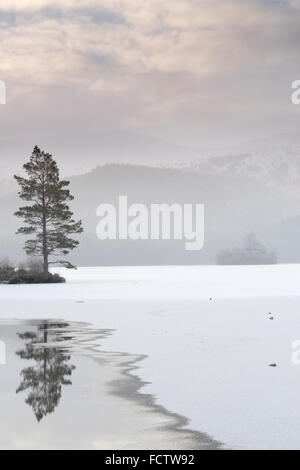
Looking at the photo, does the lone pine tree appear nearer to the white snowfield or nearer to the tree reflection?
the white snowfield

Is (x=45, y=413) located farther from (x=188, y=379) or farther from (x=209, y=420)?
(x=188, y=379)

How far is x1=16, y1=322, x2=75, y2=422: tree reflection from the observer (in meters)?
9.98

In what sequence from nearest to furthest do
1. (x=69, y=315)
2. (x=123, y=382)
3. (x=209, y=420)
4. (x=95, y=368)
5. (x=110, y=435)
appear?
(x=110, y=435), (x=209, y=420), (x=123, y=382), (x=95, y=368), (x=69, y=315)

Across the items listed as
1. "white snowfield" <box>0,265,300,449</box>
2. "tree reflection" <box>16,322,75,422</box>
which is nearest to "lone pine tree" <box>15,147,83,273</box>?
"white snowfield" <box>0,265,300,449</box>

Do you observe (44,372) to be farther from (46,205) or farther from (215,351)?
(46,205)

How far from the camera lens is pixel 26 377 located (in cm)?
1202

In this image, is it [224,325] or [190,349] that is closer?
[190,349]

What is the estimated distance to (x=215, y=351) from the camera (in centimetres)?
1534

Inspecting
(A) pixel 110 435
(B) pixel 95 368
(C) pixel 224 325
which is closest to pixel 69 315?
(C) pixel 224 325

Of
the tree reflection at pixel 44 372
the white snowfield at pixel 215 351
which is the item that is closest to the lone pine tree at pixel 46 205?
the white snowfield at pixel 215 351

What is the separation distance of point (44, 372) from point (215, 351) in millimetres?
4261

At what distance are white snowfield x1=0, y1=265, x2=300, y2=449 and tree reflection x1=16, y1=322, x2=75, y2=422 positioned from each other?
1405mm

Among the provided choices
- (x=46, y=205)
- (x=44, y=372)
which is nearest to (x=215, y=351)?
(x=44, y=372)
